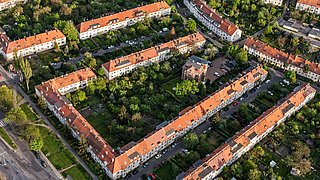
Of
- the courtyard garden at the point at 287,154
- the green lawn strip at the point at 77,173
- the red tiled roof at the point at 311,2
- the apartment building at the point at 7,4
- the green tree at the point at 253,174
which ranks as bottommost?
the courtyard garden at the point at 287,154

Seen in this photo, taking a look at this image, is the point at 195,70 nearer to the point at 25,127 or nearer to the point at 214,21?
the point at 214,21

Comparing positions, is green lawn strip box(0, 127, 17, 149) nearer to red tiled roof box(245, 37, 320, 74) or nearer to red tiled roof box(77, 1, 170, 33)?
red tiled roof box(77, 1, 170, 33)

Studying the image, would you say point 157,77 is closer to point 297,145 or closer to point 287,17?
point 297,145

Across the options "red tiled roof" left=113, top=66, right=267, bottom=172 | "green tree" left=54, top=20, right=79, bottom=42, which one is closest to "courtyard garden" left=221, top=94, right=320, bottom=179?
"red tiled roof" left=113, top=66, right=267, bottom=172

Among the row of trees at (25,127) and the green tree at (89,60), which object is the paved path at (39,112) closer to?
the row of trees at (25,127)

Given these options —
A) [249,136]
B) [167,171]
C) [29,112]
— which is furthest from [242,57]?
[29,112]

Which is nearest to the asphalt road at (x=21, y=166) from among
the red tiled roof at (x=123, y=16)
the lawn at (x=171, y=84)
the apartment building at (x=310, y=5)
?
the lawn at (x=171, y=84)
